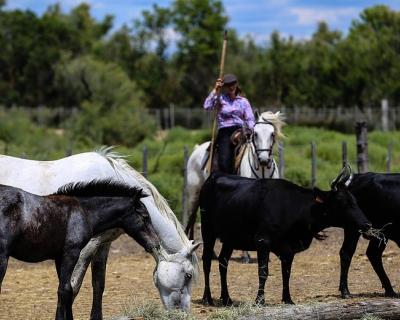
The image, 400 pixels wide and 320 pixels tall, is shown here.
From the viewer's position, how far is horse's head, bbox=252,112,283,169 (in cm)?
1259

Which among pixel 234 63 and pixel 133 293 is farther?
pixel 234 63

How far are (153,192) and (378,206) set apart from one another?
2.77m

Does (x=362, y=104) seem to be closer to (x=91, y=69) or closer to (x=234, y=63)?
(x=234, y=63)

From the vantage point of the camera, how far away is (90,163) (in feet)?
29.8

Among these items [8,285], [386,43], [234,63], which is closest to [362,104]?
[386,43]

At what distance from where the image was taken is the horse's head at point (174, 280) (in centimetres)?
805

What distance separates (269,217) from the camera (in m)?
9.36

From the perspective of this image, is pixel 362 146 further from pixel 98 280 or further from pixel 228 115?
pixel 98 280

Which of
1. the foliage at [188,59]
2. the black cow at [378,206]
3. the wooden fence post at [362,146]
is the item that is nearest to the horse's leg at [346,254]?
the black cow at [378,206]

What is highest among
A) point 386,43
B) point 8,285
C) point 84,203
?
point 386,43

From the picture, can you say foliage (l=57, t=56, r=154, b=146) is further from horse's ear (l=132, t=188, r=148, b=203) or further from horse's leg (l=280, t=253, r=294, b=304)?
horse's ear (l=132, t=188, r=148, b=203)

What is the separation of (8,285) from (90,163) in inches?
133

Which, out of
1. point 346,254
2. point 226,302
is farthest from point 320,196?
point 226,302

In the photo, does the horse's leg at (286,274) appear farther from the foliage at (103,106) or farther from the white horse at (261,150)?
the foliage at (103,106)
